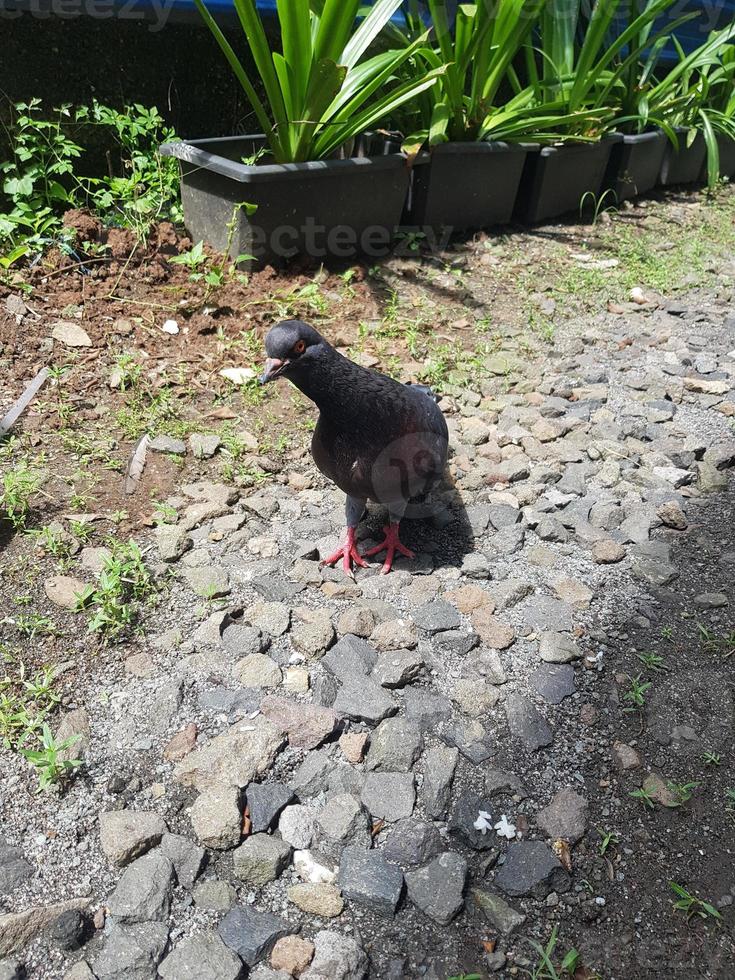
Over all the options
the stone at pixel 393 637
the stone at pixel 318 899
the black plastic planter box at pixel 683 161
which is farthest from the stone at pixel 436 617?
the black plastic planter box at pixel 683 161

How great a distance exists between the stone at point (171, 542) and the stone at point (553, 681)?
1.23m

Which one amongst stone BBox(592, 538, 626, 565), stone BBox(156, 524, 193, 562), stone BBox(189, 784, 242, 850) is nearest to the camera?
stone BBox(189, 784, 242, 850)

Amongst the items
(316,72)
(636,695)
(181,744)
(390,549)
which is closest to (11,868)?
(181,744)

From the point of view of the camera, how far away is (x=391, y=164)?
4.27 metres

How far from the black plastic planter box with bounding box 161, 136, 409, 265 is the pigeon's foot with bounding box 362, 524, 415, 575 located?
2.10 m

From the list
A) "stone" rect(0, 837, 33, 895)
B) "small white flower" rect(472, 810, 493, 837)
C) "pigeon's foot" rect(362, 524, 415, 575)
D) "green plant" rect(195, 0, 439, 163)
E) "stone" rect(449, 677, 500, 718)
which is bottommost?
"stone" rect(0, 837, 33, 895)

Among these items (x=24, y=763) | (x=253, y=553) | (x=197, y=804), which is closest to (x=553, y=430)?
(x=253, y=553)

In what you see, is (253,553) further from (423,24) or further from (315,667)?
(423,24)

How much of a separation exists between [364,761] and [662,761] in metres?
0.80

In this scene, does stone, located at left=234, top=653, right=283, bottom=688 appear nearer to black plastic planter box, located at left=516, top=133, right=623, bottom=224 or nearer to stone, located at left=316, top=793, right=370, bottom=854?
stone, located at left=316, top=793, right=370, bottom=854

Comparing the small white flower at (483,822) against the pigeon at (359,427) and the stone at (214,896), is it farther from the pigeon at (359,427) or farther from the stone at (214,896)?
the pigeon at (359,427)

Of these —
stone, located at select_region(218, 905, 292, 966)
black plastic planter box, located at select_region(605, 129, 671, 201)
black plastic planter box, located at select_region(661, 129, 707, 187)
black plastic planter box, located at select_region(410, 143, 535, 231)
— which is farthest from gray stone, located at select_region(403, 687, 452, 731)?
black plastic planter box, located at select_region(661, 129, 707, 187)

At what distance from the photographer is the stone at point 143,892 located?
1.61 meters

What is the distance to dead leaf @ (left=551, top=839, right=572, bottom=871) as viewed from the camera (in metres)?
1.74
